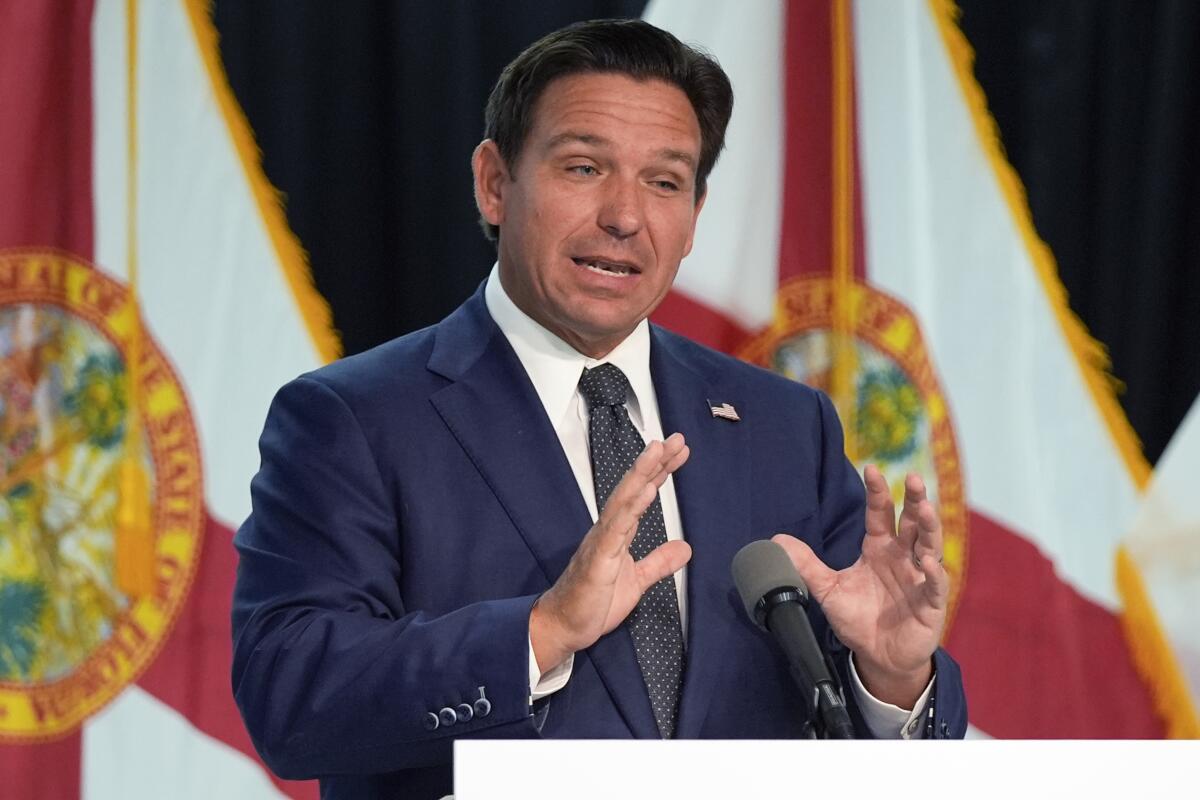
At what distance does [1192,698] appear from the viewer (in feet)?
10.4

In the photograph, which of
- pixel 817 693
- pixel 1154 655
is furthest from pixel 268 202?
pixel 1154 655

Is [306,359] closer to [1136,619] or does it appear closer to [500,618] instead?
[500,618]

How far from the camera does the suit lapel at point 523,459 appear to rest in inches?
72.9

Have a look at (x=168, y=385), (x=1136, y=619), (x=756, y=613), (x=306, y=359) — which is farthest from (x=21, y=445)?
(x=1136, y=619)

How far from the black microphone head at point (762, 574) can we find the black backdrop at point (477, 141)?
56.3 inches

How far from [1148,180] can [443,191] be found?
1.46 metres

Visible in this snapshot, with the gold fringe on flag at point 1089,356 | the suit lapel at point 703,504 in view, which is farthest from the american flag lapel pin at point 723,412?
the gold fringe on flag at point 1089,356

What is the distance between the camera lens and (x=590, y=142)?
208cm

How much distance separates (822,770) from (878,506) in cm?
69

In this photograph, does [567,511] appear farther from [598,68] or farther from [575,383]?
[598,68]

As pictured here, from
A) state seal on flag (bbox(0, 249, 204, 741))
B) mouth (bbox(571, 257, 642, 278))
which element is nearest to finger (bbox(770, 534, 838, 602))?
mouth (bbox(571, 257, 642, 278))

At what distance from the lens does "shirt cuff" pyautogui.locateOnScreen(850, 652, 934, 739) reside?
6.03 ft

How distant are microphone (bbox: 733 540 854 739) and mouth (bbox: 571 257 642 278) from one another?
53 cm

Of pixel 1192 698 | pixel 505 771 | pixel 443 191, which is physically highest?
pixel 443 191
